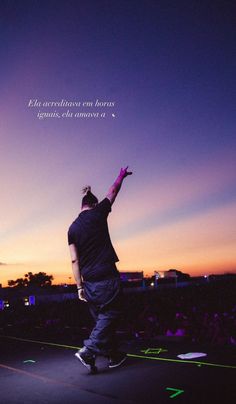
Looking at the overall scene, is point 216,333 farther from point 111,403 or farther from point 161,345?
point 111,403

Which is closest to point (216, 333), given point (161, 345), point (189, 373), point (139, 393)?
point (161, 345)

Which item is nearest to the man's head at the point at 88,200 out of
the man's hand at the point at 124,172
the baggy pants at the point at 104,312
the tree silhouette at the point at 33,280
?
the man's hand at the point at 124,172

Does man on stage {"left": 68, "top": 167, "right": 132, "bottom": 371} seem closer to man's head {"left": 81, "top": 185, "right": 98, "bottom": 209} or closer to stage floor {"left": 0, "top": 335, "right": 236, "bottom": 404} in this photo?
man's head {"left": 81, "top": 185, "right": 98, "bottom": 209}

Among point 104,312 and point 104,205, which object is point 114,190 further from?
point 104,312

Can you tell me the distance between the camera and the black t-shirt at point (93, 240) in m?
3.53

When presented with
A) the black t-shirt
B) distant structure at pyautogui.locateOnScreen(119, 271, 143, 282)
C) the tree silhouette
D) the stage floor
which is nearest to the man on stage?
the black t-shirt

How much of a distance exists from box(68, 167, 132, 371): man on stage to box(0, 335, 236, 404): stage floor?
220mm

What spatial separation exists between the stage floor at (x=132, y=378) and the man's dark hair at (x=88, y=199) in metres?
1.65

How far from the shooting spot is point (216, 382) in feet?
8.92

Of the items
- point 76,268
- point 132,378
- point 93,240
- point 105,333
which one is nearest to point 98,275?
point 76,268

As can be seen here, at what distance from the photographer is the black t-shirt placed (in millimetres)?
3533

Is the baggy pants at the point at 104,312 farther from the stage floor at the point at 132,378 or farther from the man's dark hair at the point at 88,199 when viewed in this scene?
the man's dark hair at the point at 88,199

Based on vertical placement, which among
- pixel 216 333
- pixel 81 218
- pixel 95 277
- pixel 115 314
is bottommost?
pixel 216 333

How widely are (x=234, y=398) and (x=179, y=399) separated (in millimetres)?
366
